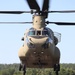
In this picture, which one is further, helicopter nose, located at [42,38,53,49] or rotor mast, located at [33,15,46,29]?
rotor mast, located at [33,15,46,29]

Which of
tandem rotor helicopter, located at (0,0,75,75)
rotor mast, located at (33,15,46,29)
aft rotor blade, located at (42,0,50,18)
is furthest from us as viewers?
rotor mast, located at (33,15,46,29)

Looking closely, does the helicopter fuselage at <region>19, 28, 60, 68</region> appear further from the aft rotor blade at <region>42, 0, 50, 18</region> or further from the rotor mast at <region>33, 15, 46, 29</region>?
the aft rotor blade at <region>42, 0, 50, 18</region>

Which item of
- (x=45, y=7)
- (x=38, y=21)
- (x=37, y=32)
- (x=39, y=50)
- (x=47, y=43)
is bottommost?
(x=39, y=50)

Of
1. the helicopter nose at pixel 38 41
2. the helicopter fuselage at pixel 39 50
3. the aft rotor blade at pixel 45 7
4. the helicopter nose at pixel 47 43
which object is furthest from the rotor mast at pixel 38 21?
the helicopter nose at pixel 38 41

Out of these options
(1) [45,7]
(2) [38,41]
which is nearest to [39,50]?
(2) [38,41]

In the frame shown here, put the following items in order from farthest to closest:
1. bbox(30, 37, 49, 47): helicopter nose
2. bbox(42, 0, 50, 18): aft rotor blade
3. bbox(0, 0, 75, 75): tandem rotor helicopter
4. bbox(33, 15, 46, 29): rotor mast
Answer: bbox(33, 15, 46, 29): rotor mast, bbox(0, 0, 75, 75): tandem rotor helicopter, bbox(30, 37, 49, 47): helicopter nose, bbox(42, 0, 50, 18): aft rotor blade

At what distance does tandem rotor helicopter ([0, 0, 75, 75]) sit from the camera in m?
22.8

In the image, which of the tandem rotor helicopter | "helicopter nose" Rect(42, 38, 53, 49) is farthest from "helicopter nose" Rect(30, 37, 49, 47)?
"helicopter nose" Rect(42, 38, 53, 49)

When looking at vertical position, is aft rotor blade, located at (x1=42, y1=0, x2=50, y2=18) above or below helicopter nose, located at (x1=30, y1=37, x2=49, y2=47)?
above

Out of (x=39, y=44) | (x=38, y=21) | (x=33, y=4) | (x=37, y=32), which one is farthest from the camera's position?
(x=38, y=21)

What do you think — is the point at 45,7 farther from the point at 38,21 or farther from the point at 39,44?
the point at 39,44

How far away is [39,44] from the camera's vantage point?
22.6m

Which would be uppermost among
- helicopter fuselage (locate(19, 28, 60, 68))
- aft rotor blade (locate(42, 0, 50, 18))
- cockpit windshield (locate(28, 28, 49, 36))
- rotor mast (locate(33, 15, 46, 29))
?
aft rotor blade (locate(42, 0, 50, 18))

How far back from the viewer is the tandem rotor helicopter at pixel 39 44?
22828mm
